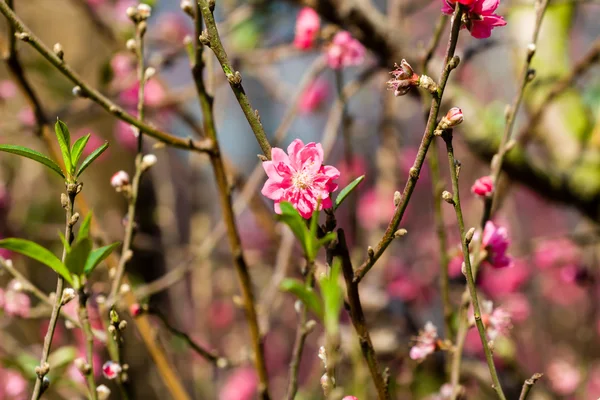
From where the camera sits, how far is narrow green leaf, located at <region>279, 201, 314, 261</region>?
1.48 ft

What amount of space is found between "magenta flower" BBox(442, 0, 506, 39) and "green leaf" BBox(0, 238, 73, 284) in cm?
40

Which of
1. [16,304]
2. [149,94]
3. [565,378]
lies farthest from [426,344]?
[565,378]

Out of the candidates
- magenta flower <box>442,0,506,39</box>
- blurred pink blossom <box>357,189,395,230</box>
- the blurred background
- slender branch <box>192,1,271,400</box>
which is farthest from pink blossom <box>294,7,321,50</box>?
blurred pink blossom <box>357,189,395,230</box>

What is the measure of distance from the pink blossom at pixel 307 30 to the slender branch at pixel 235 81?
614 mm

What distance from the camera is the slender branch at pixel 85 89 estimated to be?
61 centimetres

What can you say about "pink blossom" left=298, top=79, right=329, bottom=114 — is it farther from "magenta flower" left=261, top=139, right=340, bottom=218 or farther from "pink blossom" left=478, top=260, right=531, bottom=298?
"magenta flower" left=261, top=139, right=340, bottom=218

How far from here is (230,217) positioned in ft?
2.63

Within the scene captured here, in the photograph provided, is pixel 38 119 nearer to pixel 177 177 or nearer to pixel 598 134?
pixel 598 134

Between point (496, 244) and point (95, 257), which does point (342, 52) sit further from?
point (95, 257)

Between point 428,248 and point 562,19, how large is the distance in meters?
1.13

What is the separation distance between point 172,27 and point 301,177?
2.06m

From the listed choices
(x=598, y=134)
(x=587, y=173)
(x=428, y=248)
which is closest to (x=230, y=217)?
(x=587, y=173)

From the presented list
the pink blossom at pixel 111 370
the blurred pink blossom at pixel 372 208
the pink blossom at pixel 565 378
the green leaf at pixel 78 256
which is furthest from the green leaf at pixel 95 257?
the pink blossom at pixel 565 378

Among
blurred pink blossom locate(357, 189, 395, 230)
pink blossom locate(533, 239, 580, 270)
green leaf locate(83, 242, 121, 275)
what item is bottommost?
pink blossom locate(533, 239, 580, 270)
